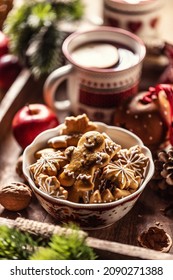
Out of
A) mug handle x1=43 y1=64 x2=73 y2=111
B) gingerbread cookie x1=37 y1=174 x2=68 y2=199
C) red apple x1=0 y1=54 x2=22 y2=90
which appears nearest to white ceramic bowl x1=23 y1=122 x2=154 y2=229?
gingerbread cookie x1=37 y1=174 x2=68 y2=199

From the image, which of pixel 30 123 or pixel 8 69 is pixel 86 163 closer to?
pixel 30 123

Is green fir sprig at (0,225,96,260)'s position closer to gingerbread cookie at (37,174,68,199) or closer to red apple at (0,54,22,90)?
gingerbread cookie at (37,174,68,199)

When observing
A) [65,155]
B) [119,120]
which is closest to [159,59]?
[119,120]

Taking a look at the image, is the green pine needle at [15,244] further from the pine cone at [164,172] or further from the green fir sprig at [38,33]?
the green fir sprig at [38,33]

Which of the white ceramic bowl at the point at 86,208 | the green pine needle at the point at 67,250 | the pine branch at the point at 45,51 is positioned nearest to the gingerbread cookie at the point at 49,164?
the white ceramic bowl at the point at 86,208

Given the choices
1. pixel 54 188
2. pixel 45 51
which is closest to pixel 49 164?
pixel 54 188
